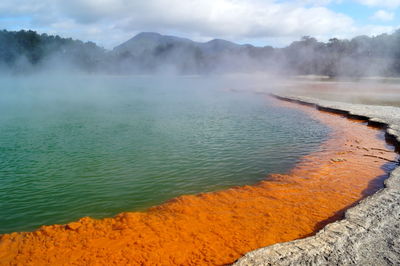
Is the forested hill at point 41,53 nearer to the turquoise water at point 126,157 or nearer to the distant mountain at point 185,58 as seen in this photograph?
the distant mountain at point 185,58

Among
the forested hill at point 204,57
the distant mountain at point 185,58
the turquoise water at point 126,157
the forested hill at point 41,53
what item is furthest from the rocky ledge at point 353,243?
the forested hill at point 41,53

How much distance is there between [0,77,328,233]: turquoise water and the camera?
4.98 m

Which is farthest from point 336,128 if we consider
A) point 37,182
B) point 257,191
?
point 37,182

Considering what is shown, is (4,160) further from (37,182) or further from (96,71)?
(96,71)

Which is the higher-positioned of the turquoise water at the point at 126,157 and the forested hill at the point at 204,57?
the forested hill at the point at 204,57

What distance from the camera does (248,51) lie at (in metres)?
52.8

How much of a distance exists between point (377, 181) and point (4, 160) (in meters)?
7.69

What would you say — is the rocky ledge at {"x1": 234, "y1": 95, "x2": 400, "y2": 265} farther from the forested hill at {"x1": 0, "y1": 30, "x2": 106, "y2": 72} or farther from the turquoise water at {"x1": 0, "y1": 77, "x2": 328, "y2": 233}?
the forested hill at {"x1": 0, "y1": 30, "x2": 106, "y2": 72}

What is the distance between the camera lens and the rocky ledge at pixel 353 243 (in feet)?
10.0

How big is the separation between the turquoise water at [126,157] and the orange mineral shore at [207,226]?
0.41 m

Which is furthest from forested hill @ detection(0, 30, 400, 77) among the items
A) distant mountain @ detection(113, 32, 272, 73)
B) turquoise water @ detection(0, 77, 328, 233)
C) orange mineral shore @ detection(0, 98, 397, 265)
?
orange mineral shore @ detection(0, 98, 397, 265)

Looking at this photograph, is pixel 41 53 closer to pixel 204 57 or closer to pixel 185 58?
pixel 185 58

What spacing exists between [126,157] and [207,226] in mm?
3439

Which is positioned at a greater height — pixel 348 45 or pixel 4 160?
pixel 348 45
